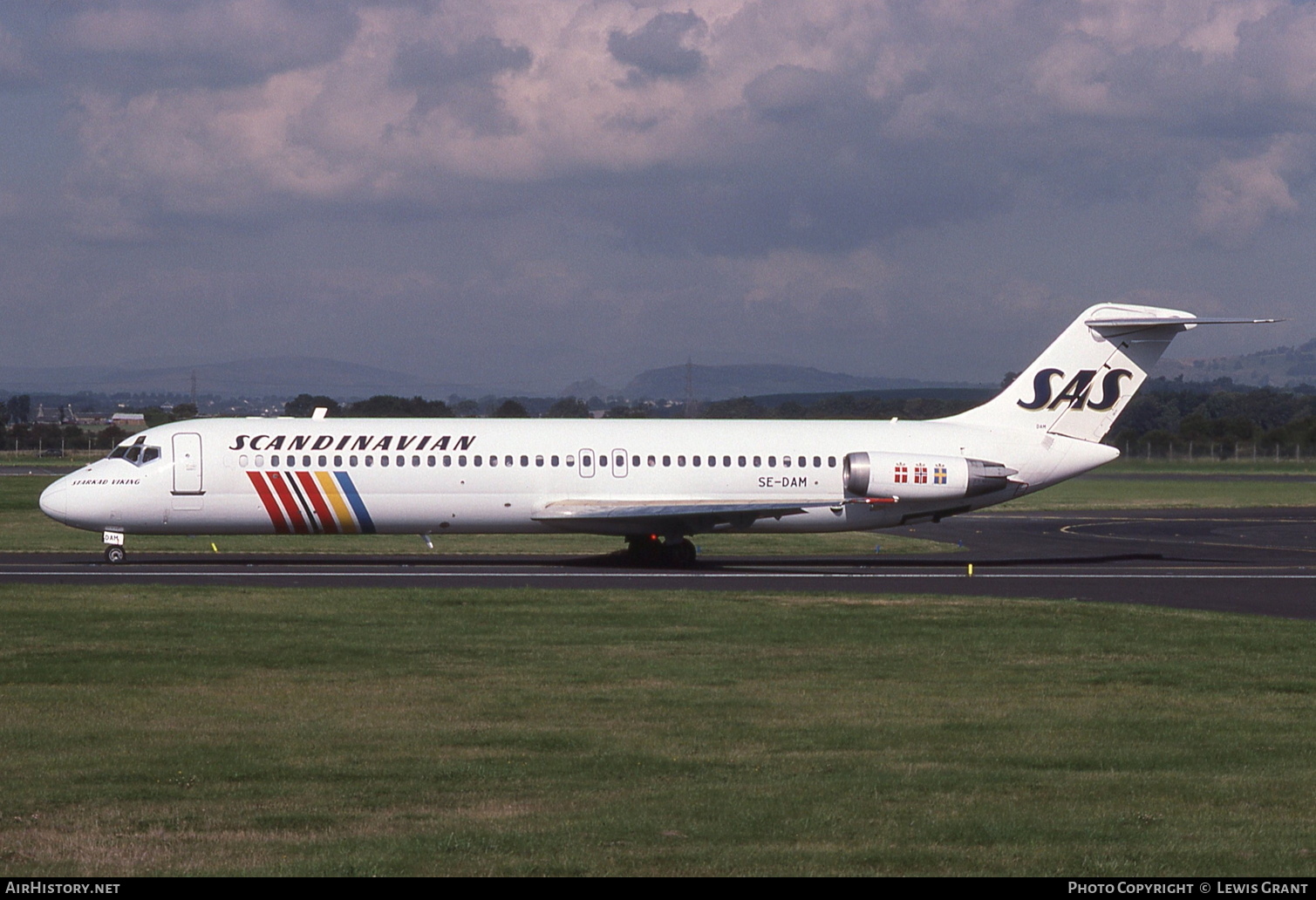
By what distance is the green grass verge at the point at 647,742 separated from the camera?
31.5 feet

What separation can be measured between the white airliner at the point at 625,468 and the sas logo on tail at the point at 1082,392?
0.03 metres

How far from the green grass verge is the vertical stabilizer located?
A: 41.7ft

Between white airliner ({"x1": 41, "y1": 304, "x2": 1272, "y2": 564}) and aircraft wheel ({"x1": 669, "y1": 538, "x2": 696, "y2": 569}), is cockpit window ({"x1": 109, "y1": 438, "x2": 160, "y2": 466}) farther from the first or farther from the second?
aircraft wheel ({"x1": 669, "y1": 538, "x2": 696, "y2": 569})

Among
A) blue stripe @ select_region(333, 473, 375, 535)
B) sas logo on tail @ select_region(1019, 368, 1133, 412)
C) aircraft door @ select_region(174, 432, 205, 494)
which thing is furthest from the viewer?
sas logo on tail @ select_region(1019, 368, 1133, 412)

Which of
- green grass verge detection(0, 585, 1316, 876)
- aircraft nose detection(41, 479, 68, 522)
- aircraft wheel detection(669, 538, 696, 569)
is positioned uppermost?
aircraft nose detection(41, 479, 68, 522)

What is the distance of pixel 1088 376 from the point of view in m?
35.2

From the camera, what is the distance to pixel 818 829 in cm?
1009

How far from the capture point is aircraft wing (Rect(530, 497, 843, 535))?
1278 inches

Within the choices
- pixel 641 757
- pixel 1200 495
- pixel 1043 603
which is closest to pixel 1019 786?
pixel 641 757

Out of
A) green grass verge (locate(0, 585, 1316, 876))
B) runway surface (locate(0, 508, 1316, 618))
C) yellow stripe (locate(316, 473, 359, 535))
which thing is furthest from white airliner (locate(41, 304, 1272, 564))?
green grass verge (locate(0, 585, 1316, 876))

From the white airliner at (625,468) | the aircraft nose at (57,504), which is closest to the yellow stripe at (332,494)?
the white airliner at (625,468)

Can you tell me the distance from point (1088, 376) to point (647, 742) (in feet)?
81.0

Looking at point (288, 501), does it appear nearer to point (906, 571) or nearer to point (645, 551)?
point (645, 551)

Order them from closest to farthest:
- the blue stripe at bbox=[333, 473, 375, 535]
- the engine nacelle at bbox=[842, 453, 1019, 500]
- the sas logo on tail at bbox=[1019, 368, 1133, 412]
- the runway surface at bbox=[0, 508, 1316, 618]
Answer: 1. the runway surface at bbox=[0, 508, 1316, 618]
2. the blue stripe at bbox=[333, 473, 375, 535]
3. the engine nacelle at bbox=[842, 453, 1019, 500]
4. the sas logo on tail at bbox=[1019, 368, 1133, 412]
